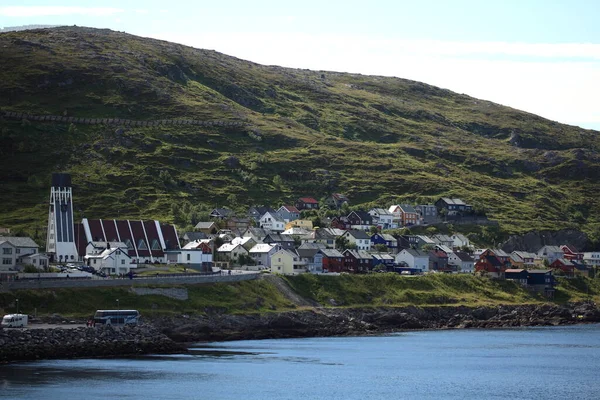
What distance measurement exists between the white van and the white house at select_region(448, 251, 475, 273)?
4025 inches

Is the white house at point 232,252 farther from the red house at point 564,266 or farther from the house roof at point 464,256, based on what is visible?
the red house at point 564,266

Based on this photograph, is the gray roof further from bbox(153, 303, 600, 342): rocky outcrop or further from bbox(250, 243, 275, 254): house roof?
bbox(250, 243, 275, 254): house roof

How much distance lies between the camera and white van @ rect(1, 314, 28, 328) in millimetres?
101125

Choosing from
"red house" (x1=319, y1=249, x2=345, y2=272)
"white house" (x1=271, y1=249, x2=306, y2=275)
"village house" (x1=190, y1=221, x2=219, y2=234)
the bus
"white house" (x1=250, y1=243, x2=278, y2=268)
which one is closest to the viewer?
the bus

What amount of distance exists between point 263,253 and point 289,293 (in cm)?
2618

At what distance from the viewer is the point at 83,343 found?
333 feet

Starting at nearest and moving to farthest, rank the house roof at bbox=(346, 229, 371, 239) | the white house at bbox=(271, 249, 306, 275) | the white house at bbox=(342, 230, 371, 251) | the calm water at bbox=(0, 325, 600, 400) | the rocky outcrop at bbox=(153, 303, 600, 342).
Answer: the calm water at bbox=(0, 325, 600, 400) → the rocky outcrop at bbox=(153, 303, 600, 342) → the white house at bbox=(271, 249, 306, 275) → the white house at bbox=(342, 230, 371, 251) → the house roof at bbox=(346, 229, 371, 239)

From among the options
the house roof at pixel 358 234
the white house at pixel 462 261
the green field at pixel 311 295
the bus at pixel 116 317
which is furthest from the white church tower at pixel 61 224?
the white house at pixel 462 261

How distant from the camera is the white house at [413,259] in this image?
180000 millimetres

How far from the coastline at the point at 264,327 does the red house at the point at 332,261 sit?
21.5 m

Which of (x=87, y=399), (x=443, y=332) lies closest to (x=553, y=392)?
(x=87, y=399)

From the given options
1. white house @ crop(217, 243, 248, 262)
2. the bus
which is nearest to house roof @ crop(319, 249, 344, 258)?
white house @ crop(217, 243, 248, 262)

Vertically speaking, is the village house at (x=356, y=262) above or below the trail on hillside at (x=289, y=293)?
above

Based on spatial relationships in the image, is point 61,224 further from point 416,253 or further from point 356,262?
point 416,253
